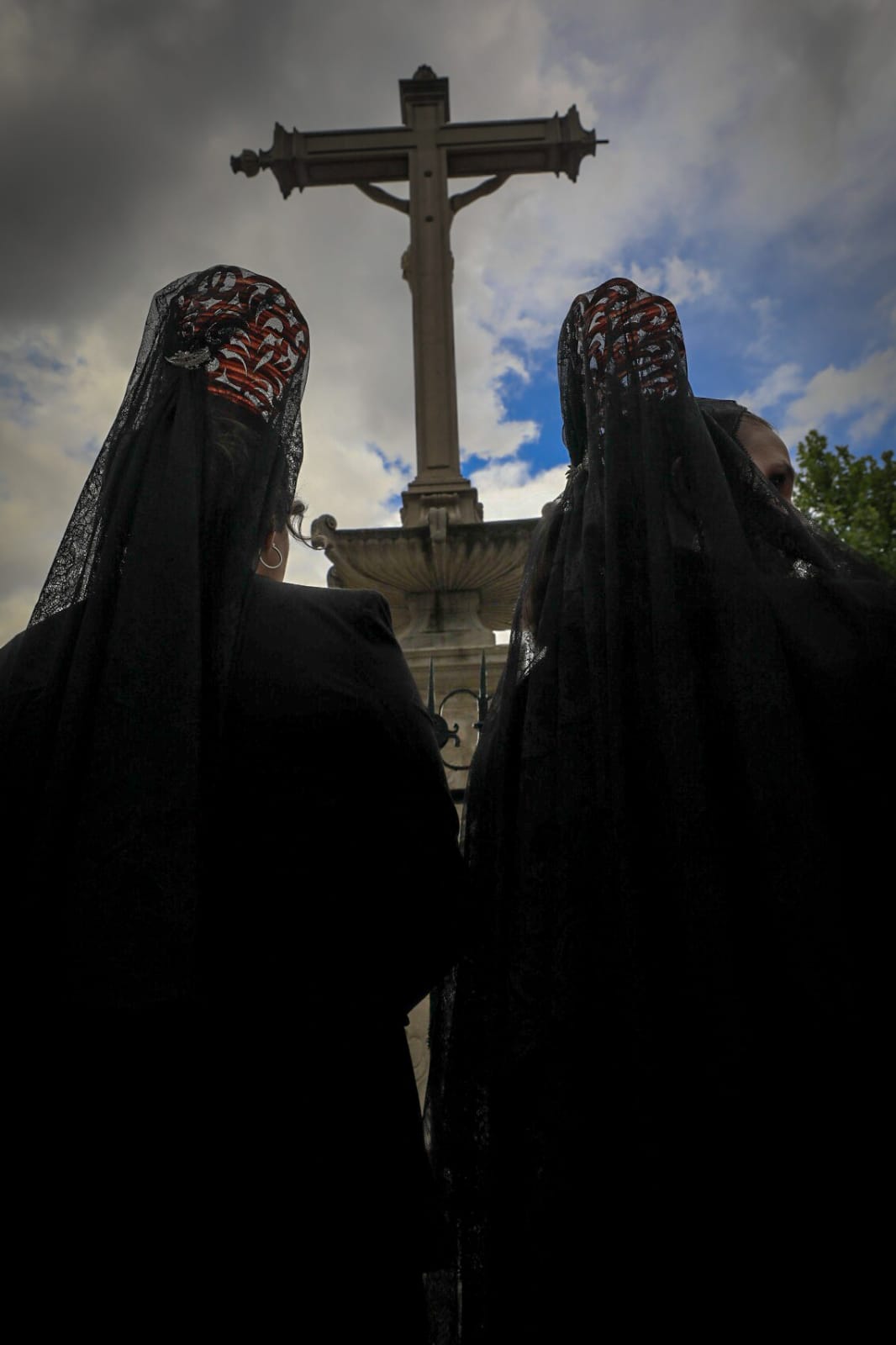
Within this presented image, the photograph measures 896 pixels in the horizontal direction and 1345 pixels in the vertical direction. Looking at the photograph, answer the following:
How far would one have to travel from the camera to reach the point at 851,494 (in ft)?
43.6

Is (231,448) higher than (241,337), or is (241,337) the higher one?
(241,337)

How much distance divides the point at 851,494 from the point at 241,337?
44.8ft

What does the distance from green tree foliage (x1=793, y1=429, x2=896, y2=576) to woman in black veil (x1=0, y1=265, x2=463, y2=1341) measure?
41.5 feet

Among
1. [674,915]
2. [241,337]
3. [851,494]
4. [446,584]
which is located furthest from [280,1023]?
[851,494]

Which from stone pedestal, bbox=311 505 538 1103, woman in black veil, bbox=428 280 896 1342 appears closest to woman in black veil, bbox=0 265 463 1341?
woman in black veil, bbox=428 280 896 1342

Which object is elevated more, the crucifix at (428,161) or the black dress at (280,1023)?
the crucifix at (428,161)

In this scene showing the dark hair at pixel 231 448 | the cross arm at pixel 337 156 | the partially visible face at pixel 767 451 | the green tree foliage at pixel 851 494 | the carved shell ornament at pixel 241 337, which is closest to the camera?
the dark hair at pixel 231 448

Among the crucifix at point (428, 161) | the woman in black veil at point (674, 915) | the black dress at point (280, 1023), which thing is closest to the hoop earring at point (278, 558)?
the black dress at point (280, 1023)

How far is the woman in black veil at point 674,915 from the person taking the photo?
102 cm

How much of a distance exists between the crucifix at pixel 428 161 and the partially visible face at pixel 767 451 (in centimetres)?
298

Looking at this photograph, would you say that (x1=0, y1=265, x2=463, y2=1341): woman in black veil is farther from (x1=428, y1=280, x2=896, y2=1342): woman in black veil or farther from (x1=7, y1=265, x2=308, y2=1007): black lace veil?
(x1=428, y1=280, x2=896, y2=1342): woman in black veil

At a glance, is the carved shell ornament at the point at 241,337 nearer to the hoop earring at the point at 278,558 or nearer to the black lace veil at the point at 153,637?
the black lace veil at the point at 153,637

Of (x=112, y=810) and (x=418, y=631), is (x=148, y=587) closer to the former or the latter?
(x=112, y=810)

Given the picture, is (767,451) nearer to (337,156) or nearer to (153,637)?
(153,637)
